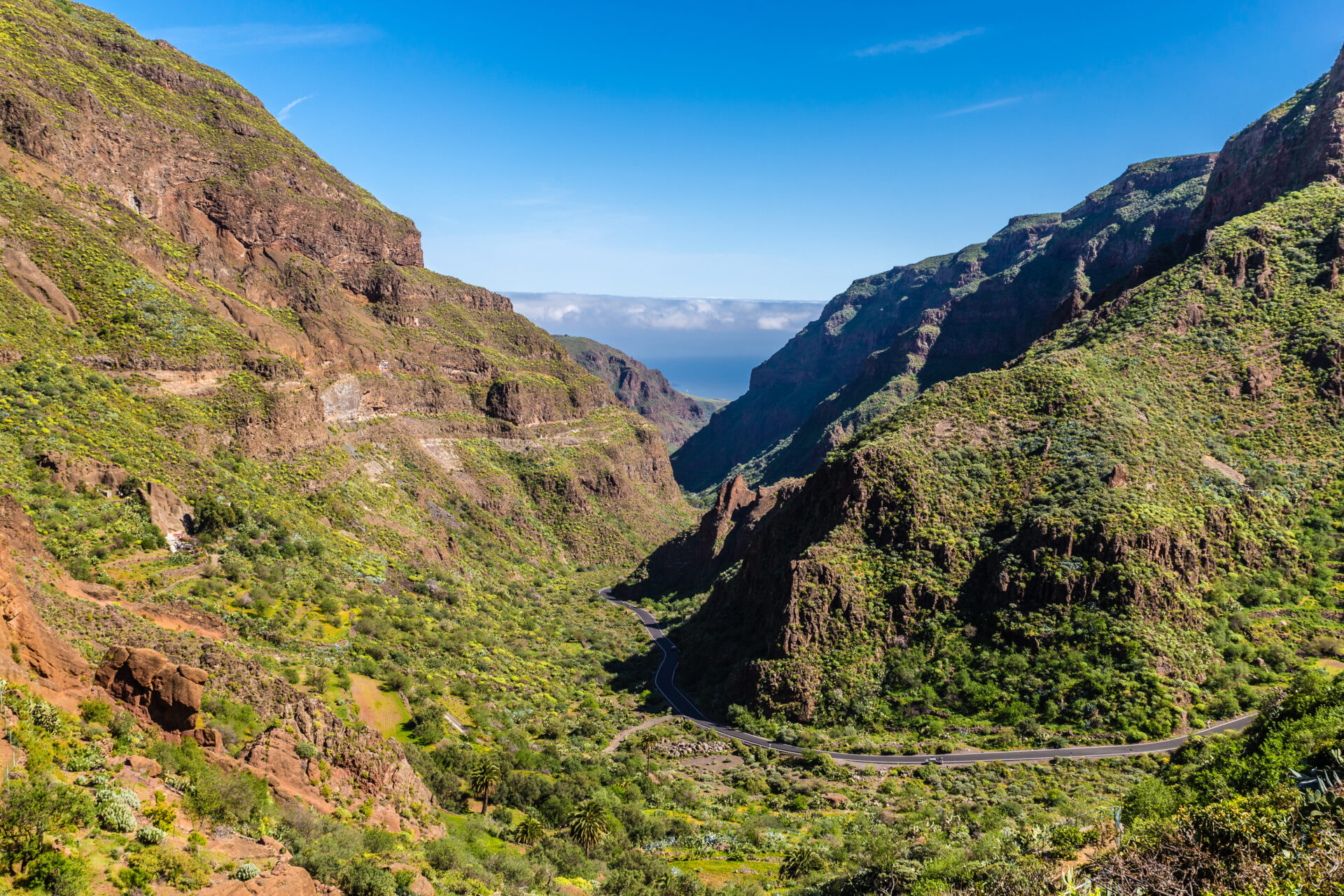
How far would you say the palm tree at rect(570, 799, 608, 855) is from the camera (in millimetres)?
33219

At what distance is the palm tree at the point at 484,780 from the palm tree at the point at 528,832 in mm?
2498

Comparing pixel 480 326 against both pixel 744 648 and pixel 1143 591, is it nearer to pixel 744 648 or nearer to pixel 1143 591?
pixel 744 648

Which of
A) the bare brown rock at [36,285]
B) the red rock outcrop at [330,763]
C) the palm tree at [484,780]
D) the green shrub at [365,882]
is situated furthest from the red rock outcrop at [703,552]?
the green shrub at [365,882]

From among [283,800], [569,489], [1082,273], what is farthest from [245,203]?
[1082,273]

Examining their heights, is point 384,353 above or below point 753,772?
above

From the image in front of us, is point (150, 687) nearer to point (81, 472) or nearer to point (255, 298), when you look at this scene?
point (81, 472)

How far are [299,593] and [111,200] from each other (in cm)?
5624

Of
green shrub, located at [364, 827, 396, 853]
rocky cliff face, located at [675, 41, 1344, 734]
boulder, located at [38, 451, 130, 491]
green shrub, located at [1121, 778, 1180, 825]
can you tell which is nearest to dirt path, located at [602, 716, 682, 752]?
rocky cliff face, located at [675, 41, 1344, 734]

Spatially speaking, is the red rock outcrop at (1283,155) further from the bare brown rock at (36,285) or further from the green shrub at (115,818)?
the bare brown rock at (36,285)

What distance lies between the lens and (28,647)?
20484 mm

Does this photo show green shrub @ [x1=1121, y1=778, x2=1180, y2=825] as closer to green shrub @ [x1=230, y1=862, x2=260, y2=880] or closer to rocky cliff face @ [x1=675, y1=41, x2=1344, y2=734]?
rocky cliff face @ [x1=675, y1=41, x2=1344, y2=734]

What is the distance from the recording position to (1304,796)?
65.5 ft

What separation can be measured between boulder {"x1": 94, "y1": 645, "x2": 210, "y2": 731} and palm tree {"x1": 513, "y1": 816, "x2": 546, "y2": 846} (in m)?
15.9

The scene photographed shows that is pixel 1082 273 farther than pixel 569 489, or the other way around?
pixel 1082 273
